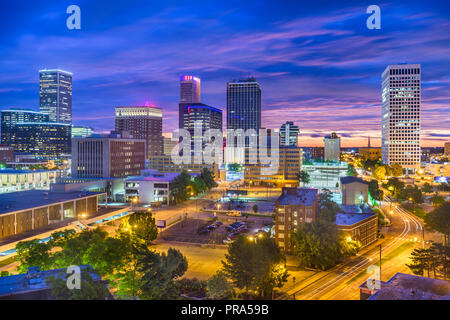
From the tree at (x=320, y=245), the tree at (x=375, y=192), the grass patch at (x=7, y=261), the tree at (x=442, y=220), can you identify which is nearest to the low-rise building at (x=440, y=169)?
the tree at (x=375, y=192)

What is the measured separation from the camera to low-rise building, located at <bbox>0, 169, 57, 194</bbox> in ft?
270

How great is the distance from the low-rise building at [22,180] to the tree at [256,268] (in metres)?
78.0

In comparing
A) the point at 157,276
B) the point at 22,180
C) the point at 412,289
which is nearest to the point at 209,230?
the point at 157,276

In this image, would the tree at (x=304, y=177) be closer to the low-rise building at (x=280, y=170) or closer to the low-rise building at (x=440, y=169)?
the low-rise building at (x=280, y=170)

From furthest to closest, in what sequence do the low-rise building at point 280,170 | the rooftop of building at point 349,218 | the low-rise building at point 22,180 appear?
the low-rise building at point 280,170, the low-rise building at point 22,180, the rooftop of building at point 349,218

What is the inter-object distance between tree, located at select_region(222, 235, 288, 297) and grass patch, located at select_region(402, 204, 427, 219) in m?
49.5

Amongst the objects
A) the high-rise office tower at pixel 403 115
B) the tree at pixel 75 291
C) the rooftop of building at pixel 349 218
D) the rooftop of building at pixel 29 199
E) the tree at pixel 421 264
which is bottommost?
the tree at pixel 421 264

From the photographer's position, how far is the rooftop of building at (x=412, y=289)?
20.9 metres

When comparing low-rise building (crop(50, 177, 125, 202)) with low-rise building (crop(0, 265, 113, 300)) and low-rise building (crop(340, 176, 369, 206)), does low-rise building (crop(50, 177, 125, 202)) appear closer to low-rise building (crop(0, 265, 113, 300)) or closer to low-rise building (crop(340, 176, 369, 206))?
low-rise building (crop(0, 265, 113, 300))

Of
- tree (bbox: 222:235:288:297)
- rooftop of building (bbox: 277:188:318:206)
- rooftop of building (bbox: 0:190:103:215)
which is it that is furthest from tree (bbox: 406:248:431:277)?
rooftop of building (bbox: 0:190:103:215)

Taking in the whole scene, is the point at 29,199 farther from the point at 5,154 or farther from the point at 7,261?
the point at 5,154

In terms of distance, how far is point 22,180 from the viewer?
85.7 meters

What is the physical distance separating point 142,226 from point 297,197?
22035 millimetres
